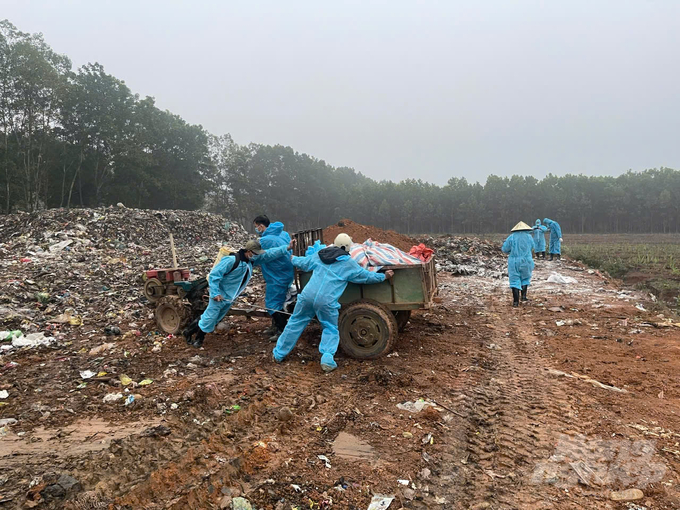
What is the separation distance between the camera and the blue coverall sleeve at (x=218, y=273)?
5.28 metres

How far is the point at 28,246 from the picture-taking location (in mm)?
13305

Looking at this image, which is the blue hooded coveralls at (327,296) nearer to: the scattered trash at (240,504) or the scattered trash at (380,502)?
the scattered trash at (380,502)

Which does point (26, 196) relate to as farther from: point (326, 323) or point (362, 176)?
point (362, 176)

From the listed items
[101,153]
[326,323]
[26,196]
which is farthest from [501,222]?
[326,323]

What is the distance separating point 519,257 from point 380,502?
6608 mm

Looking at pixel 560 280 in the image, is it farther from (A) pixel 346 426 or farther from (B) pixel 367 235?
(A) pixel 346 426

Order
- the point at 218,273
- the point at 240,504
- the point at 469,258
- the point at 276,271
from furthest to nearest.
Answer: the point at 469,258 < the point at 276,271 < the point at 218,273 < the point at 240,504

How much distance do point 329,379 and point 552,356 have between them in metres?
2.83

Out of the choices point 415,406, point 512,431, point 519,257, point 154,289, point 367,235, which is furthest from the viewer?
point 367,235

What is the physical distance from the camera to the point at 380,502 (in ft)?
8.47

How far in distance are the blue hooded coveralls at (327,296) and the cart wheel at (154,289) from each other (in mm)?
2293

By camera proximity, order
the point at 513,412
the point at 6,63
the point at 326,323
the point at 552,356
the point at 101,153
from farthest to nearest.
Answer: the point at 101,153
the point at 6,63
the point at 552,356
the point at 326,323
the point at 513,412

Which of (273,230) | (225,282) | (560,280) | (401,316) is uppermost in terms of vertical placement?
(273,230)

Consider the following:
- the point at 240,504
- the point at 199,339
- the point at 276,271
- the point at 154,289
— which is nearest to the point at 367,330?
the point at 276,271
